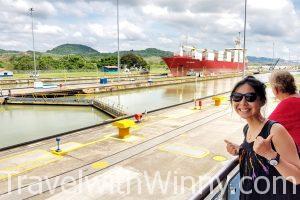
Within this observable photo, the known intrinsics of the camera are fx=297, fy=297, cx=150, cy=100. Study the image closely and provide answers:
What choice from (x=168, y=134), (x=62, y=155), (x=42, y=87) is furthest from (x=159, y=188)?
(x=42, y=87)

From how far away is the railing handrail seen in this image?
236 centimetres

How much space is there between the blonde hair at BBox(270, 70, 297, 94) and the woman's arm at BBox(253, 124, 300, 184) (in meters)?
1.30

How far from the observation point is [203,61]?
89375 millimetres

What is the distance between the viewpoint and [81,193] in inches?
357

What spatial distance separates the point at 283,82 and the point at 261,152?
1535 millimetres

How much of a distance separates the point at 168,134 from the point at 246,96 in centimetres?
1374

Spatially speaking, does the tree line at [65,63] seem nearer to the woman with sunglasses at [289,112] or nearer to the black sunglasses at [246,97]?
the woman with sunglasses at [289,112]

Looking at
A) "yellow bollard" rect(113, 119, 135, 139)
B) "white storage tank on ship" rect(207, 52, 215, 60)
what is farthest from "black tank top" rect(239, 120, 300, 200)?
"white storage tank on ship" rect(207, 52, 215, 60)

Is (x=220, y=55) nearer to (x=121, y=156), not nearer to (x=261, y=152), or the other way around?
(x=121, y=156)

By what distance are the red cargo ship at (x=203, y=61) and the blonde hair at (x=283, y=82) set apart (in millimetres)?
77042

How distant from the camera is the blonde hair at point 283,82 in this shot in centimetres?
334

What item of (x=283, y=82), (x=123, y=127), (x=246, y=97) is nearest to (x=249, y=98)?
(x=246, y=97)

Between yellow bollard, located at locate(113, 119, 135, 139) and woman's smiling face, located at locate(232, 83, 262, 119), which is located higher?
woman's smiling face, located at locate(232, 83, 262, 119)

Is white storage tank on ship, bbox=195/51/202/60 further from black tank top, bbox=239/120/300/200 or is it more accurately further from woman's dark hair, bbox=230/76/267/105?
black tank top, bbox=239/120/300/200
